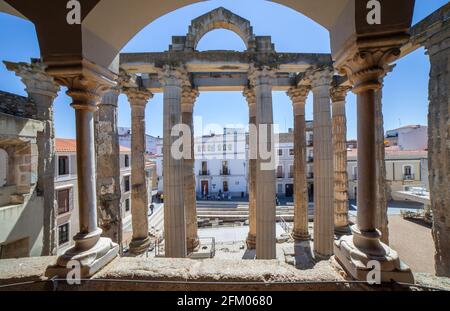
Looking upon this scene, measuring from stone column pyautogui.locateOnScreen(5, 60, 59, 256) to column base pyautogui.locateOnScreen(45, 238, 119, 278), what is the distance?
595cm

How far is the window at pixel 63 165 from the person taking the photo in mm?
14129

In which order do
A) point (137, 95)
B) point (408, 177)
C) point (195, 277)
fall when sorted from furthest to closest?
point (408, 177) < point (137, 95) < point (195, 277)

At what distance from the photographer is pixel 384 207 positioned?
6.97 m

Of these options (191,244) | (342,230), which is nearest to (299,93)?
(342,230)

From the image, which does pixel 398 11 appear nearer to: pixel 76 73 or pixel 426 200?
pixel 76 73

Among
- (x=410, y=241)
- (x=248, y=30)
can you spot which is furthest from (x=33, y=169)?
(x=410, y=241)

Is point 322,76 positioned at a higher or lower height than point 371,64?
higher

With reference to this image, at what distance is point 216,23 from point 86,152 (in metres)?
7.17

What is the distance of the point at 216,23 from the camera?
7715 millimetres

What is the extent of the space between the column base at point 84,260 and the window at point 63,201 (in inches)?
580

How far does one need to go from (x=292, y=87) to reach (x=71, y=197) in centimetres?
1651

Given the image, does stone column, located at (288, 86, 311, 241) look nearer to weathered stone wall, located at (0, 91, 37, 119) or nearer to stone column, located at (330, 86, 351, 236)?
stone column, located at (330, 86, 351, 236)

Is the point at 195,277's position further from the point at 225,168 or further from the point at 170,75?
the point at 225,168

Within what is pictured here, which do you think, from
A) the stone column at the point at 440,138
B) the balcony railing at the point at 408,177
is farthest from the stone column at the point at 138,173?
the balcony railing at the point at 408,177
